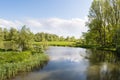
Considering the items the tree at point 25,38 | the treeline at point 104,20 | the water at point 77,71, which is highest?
the treeline at point 104,20

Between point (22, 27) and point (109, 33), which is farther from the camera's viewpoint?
point (109, 33)

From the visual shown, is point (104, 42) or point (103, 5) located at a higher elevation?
point (103, 5)

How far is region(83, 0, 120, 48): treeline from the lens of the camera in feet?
143

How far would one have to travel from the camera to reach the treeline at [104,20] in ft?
143

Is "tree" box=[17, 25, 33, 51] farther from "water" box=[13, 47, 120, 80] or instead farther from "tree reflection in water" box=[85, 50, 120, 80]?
"tree reflection in water" box=[85, 50, 120, 80]

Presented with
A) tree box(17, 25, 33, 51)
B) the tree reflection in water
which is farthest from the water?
tree box(17, 25, 33, 51)

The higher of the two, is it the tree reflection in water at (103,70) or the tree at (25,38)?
the tree at (25,38)

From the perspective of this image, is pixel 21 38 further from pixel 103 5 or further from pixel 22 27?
pixel 103 5

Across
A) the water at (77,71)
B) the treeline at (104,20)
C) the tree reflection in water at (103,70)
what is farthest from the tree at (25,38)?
the treeline at (104,20)

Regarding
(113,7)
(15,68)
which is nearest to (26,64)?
(15,68)

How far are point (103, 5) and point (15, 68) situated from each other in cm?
3652

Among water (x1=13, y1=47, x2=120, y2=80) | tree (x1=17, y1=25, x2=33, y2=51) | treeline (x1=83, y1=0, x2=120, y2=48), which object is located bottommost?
water (x1=13, y1=47, x2=120, y2=80)

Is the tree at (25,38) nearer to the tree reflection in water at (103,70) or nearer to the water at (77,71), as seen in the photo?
the water at (77,71)

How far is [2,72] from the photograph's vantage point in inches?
559
